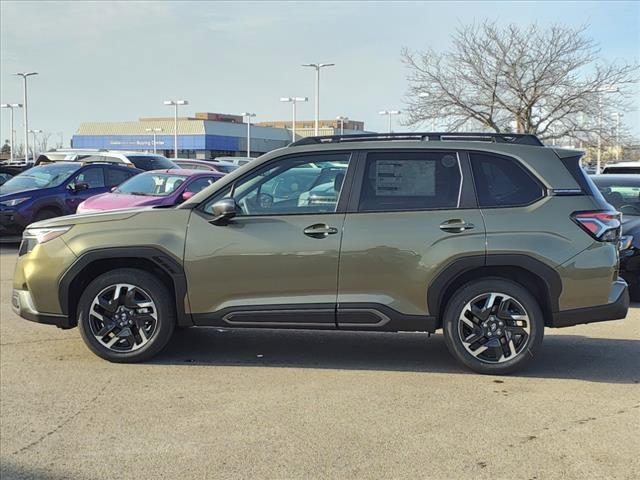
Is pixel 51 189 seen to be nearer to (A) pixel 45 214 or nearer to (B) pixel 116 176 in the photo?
(A) pixel 45 214

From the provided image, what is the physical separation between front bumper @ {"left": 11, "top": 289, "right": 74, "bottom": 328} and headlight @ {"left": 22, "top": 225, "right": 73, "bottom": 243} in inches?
18.0

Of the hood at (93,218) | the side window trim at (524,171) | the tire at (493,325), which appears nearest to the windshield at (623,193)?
the side window trim at (524,171)

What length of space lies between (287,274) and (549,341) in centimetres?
281

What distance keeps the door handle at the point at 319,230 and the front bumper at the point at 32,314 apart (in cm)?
216

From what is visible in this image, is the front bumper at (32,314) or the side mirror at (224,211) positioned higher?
the side mirror at (224,211)

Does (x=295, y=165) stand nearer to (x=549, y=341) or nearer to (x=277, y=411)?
(x=277, y=411)

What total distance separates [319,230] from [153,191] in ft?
25.9

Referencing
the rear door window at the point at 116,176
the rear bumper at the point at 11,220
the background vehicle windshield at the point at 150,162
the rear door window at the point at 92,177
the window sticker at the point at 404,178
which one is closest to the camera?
the window sticker at the point at 404,178

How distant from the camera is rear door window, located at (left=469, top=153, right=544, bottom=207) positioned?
17.2 ft

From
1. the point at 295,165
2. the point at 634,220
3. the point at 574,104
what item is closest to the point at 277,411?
the point at 295,165

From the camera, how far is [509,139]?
18.3 ft

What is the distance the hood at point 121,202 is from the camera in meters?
11.8

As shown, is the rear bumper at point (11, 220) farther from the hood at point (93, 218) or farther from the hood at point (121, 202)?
the hood at point (93, 218)

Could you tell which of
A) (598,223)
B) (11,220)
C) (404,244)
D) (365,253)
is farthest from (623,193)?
(11,220)
